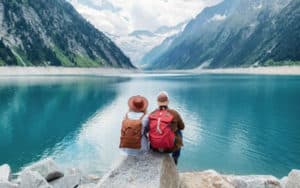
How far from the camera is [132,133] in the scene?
10953mm

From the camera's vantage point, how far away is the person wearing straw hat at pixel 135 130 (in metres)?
10.9

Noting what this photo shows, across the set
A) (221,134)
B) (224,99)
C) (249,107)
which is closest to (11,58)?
(224,99)

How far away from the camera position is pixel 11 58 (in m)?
198

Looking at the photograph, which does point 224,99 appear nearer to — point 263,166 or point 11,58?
point 263,166

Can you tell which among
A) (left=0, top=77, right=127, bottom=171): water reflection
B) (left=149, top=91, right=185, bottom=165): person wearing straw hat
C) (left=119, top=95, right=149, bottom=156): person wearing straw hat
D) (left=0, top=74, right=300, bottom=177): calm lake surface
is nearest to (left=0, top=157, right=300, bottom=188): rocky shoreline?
(left=119, top=95, right=149, bottom=156): person wearing straw hat

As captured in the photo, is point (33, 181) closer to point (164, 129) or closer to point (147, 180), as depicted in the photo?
point (147, 180)

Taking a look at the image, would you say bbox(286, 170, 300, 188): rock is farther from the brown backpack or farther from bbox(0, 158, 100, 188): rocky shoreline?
bbox(0, 158, 100, 188): rocky shoreline

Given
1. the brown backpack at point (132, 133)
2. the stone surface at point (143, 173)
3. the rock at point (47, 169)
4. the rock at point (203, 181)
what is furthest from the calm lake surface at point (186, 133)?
the rock at point (47, 169)

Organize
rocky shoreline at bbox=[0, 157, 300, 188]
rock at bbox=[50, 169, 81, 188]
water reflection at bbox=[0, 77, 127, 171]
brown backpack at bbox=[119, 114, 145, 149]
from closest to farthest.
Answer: brown backpack at bbox=[119, 114, 145, 149], rocky shoreline at bbox=[0, 157, 300, 188], rock at bbox=[50, 169, 81, 188], water reflection at bbox=[0, 77, 127, 171]

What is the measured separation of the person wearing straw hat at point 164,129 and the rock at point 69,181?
30.3ft

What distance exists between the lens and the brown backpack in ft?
35.7

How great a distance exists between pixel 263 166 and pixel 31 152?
769 inches

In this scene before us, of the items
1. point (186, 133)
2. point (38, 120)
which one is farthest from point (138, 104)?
point (38, 120)

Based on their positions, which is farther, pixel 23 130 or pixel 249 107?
pixel 249 107
